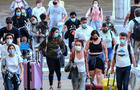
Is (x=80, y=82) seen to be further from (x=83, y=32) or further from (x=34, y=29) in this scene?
(x=34, y=29)

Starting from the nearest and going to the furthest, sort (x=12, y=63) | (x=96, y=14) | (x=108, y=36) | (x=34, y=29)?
(x=12, y=63) → (x=108, y=36) → (x=34, y=29) → (x=96, y=14)

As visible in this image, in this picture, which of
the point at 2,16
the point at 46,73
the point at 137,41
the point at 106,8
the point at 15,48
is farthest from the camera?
the point at 106,8

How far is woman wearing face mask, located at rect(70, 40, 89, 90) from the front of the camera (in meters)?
10.9

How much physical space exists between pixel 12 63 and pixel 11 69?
14 cm

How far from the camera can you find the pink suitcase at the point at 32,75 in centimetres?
1120

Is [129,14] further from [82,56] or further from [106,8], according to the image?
[106,8]

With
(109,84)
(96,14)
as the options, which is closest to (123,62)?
(109,84)

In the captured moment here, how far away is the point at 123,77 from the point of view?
10.7 m

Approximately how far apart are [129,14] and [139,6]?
0.38 meters

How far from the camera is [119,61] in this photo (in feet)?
34.9

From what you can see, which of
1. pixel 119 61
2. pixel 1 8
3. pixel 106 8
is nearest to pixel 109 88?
pixel 119 61

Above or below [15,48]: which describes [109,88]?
below

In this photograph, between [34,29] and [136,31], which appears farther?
[34,29]

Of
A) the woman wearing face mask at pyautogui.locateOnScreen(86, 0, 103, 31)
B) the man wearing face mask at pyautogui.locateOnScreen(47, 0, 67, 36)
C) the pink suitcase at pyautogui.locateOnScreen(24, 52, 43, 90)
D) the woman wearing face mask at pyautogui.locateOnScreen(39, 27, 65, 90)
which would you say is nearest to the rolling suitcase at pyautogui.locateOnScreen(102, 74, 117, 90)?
the woman wearing face mask at pyautogui.locateOnScreen(39, 27, 65, 90)
